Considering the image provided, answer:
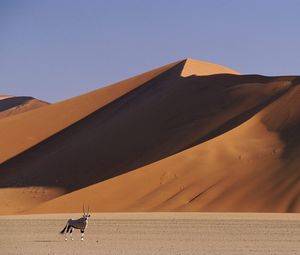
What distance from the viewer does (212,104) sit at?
55250 mm

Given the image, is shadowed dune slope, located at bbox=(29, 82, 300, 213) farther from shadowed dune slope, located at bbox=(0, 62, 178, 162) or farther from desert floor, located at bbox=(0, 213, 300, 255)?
shadowed dune slope, located at bbox=(0, 62, 178, 162)

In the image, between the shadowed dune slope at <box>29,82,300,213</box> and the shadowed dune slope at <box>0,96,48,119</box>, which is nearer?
the shadowed dune slope at <box>29,82,300,213</box>

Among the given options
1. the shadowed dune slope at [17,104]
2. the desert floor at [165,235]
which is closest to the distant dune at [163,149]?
the desert floor at [165,235]

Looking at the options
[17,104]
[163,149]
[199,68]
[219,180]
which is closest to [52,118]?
[199,68]

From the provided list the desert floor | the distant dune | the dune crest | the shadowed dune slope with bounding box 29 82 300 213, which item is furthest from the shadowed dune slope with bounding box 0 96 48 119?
the desert floor

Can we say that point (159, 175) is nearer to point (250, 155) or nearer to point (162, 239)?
point (250, 155)

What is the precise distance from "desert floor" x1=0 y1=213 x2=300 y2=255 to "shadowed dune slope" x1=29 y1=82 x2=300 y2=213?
10.9ft

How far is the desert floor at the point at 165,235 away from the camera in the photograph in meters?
18.2

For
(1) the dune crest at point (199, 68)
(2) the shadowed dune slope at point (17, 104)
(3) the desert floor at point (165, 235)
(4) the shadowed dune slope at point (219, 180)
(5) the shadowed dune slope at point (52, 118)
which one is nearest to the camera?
(3) the desert floor at point (165, 235)

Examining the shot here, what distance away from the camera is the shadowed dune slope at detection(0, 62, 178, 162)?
64.3 metres

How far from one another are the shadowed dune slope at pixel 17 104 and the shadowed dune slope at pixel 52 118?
61453 millimetres

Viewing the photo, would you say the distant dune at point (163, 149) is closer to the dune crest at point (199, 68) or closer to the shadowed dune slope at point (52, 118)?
the shadowed dune slope at point (52, 118)

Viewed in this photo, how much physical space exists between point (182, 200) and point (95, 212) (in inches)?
177

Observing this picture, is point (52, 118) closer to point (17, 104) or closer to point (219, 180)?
point (219, 180)
